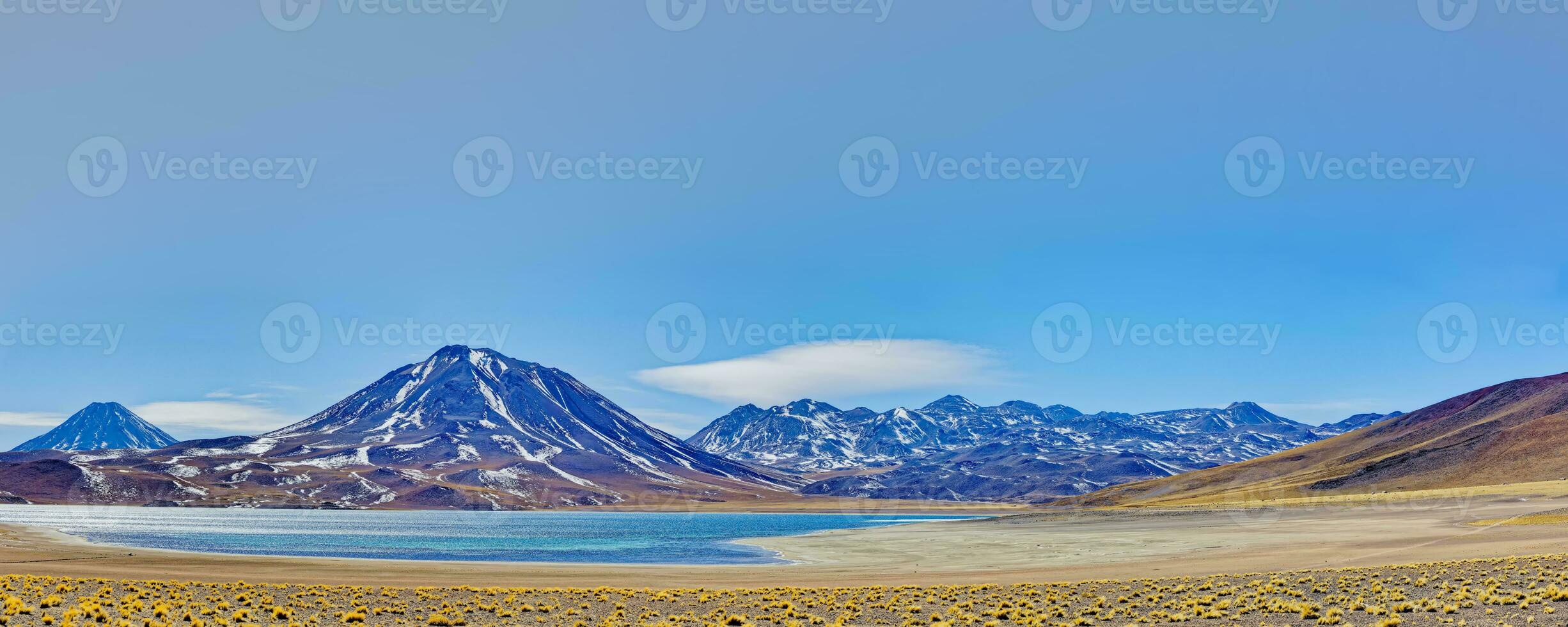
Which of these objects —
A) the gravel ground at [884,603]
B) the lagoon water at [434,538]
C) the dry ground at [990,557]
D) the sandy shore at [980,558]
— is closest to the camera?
the gravel ground at [884,603]

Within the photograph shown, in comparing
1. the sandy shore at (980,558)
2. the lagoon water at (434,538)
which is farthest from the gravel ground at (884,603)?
the lagoon water at (434,538)

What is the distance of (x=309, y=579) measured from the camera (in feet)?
182

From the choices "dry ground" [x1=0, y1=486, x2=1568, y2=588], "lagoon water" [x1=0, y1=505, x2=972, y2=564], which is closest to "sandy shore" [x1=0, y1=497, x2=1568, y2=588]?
"dry ground" [x1=0, y1=486, x2=1568, y2=588]

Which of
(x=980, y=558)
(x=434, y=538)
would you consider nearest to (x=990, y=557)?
(x=980, y=558)

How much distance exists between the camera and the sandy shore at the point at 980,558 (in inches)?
2186

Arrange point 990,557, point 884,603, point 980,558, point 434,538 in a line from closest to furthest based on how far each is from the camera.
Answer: point 884,603 → point 980,558 → point 990,557 → point 434,538

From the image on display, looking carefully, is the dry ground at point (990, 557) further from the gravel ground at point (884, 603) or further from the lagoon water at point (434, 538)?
the gravel ground at point (884, 603)

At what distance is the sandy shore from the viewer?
55.5m

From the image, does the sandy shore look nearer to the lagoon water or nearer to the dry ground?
the dry ground

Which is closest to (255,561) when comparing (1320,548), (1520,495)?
(1320,548)

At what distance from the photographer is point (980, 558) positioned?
259 feet

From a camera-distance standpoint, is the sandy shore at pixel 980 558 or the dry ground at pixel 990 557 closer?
the dry ground at pixel 990 557

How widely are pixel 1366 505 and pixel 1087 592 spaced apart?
11815 cm

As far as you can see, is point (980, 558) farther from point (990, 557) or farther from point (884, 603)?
point (884, 603)
